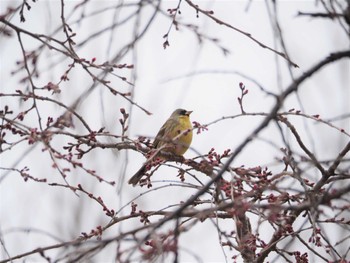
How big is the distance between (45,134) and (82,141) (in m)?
1.21

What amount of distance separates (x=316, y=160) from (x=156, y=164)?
2087mm

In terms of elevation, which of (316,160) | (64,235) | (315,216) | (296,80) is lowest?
(315,216)

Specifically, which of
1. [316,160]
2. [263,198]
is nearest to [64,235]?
[263,198]

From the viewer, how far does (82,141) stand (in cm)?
366

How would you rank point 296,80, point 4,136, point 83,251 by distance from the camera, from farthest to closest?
point 4,136 → point 296,80 → point 83,251

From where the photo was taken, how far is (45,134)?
2443mm

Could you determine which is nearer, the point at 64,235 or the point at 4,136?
the point at 4,136

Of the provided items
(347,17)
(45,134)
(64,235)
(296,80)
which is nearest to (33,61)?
(45,134)

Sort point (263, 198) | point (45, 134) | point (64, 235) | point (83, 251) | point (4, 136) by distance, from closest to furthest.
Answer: point (83, 251) < point (45, 134) < point (4, 136) < point (263, 198) < point (64, 235)

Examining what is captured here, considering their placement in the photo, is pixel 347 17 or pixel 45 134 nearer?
pixel 347 17

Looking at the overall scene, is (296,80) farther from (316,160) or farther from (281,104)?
(316,160)

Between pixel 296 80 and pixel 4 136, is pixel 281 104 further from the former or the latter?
pixel 4 136

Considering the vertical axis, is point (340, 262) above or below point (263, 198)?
below

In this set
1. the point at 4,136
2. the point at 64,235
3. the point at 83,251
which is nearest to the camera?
the point at 83,251
